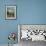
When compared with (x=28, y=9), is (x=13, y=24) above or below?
below

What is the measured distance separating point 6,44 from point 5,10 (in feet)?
3.80

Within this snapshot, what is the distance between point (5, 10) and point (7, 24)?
488 millimetres

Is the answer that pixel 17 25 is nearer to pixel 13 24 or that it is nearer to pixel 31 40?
pixel 13 24

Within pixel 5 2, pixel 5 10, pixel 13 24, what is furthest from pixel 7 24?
pixel 5 2

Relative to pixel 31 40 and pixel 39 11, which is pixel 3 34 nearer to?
pixel 31 40

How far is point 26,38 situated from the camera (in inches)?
168

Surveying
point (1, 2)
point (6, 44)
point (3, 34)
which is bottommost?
point (6, 44)

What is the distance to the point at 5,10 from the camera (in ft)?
14.7

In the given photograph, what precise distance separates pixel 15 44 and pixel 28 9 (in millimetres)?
1275

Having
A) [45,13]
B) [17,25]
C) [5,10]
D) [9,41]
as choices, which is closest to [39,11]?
[45,13]

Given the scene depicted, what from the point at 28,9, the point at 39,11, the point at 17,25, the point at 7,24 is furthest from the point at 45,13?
the point at 7,24

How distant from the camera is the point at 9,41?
4414 mm

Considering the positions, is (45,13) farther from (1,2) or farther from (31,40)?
(1,2)

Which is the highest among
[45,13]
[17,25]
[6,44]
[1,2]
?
[1,2]
